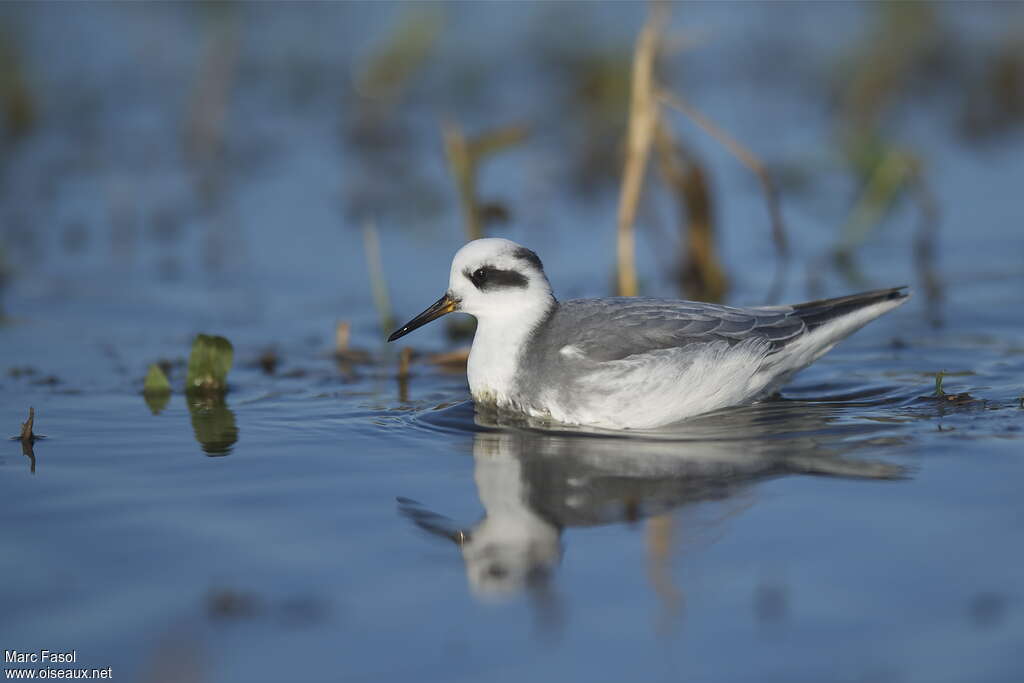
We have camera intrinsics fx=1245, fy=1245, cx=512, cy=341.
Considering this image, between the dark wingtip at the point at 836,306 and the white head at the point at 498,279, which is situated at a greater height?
the white head at the point at 498,279

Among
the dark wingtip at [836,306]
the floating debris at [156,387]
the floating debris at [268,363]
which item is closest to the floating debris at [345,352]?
the floating debris at [268,363]

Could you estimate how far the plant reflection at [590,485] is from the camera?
430cm

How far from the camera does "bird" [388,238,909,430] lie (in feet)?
19.9

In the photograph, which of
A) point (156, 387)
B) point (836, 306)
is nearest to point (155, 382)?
point (156, 387)

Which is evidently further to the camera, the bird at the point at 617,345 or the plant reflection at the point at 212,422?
the bird at the point at 617,345

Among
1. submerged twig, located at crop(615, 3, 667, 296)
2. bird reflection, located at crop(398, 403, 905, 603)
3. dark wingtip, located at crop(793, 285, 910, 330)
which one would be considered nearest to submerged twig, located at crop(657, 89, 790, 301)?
submerged twig, located at crop(615, 3, 667, 296)

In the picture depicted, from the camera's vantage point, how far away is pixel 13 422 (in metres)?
6.17

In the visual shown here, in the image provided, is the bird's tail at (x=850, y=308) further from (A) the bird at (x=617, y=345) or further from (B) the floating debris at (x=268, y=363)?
(B) the floating debris at (x=268, y=363)

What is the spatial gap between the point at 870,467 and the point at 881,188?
17.2 feet

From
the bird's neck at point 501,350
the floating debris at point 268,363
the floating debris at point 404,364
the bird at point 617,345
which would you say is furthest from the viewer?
the floating debris at point 268,363

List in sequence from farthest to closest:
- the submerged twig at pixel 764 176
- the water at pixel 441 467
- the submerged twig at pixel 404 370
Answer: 1. the submerged twig at pixel 764 176
2. the submerged twig at pixel 404 370
3. the water at pixel 441 467

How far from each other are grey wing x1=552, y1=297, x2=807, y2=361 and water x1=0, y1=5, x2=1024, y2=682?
404 millimetres

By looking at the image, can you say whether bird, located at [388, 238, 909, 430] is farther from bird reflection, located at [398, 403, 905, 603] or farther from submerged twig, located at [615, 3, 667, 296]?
submerged twig, located at [615, 3, 667, 296]

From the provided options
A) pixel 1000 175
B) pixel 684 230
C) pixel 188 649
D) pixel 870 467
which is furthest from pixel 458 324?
pixel 1000 175
